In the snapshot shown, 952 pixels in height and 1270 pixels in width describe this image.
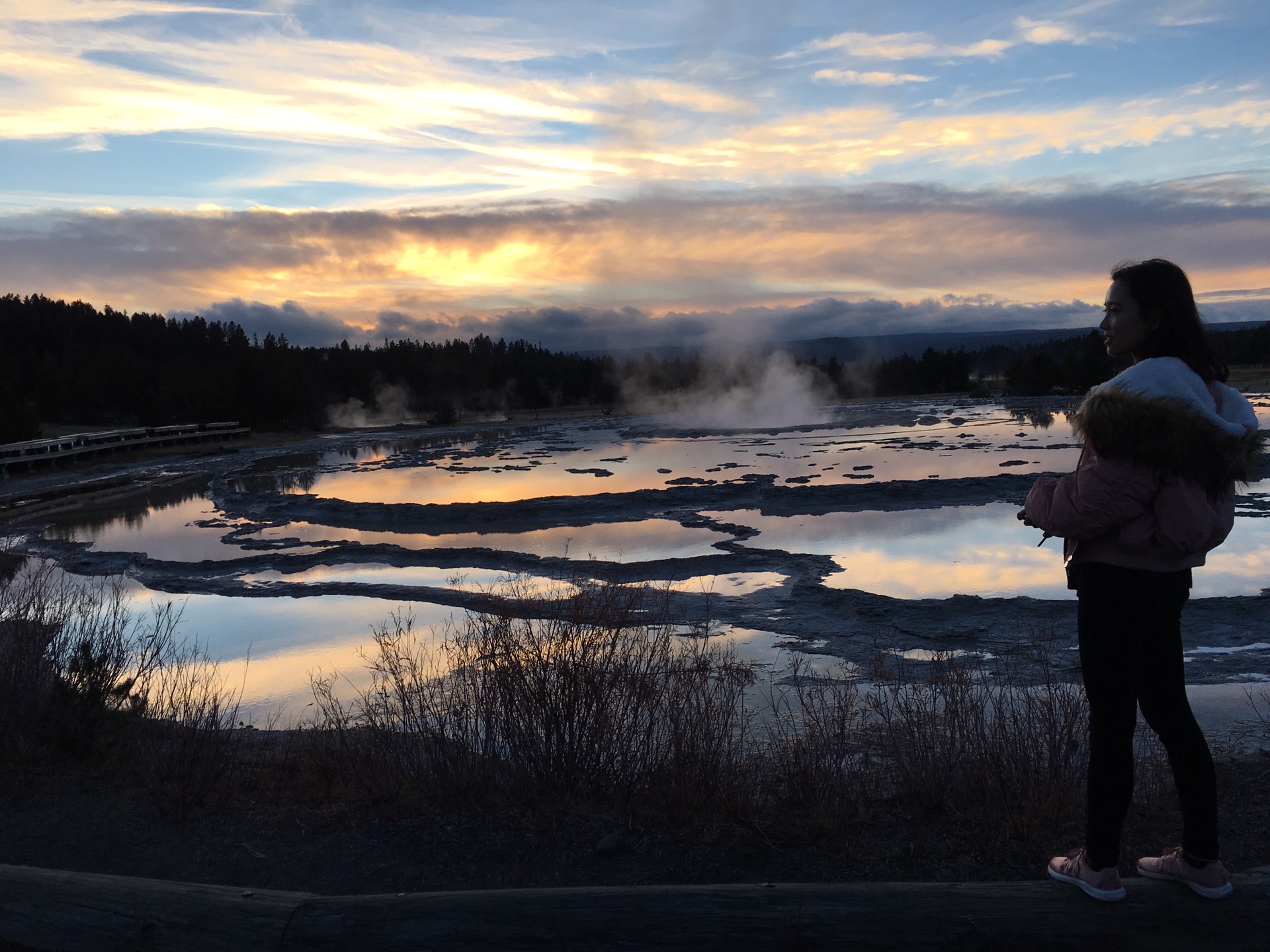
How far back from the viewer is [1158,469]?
2.89 meters

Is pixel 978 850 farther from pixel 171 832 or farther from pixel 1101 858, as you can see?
pixel 171 832

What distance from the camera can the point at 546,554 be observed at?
53.3ft

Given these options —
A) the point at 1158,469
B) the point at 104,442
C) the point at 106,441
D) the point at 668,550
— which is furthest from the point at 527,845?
the point at 106,441

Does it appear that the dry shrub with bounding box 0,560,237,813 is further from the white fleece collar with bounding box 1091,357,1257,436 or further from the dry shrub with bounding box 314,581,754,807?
the white fleece collar with bounding box 1091,357,1257,436

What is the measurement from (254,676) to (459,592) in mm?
3518

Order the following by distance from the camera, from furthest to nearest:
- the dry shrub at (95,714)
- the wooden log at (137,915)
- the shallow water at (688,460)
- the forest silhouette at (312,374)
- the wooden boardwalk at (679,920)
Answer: the forest silhouette at (312,374) < the shallow water at (688,460) < the dry shrub at (95,714) < the wooden log at (137,915) < the wooden boardwalk at (679,920)

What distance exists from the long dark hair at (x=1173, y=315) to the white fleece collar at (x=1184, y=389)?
0.05 m

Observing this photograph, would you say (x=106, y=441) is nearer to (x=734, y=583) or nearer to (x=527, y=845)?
(x=734, y=583)

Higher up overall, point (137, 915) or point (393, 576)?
point (137, 915)

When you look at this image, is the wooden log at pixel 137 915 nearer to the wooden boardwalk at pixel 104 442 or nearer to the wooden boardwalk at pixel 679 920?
the wooden boardwalk at pixel 679 920

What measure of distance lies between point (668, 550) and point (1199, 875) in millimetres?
13186

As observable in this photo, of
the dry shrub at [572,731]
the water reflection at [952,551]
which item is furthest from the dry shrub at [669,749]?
the water reflection at [952,551]

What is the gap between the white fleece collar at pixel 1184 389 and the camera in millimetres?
2889

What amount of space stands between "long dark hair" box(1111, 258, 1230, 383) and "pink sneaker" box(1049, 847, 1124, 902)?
1688 mm
